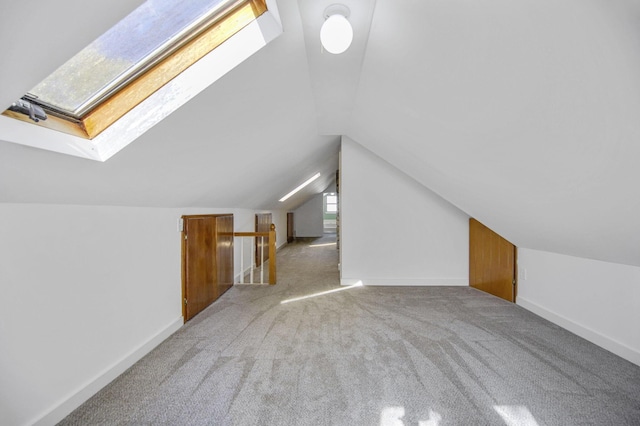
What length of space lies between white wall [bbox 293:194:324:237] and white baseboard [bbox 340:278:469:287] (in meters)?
7.08

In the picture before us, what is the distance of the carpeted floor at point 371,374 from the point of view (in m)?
1.68

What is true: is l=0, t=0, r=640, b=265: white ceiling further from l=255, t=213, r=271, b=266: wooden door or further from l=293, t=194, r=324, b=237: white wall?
l=293, t=194, r=324, b=237: white wall

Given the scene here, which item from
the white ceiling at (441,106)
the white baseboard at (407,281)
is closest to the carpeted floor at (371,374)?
the white ceiling at (441,106)

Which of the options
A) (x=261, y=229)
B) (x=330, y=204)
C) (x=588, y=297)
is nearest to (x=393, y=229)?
(x=588, y=297)

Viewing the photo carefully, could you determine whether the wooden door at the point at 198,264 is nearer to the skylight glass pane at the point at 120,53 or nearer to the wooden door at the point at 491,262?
the skylight glass pane at the point at 120,53

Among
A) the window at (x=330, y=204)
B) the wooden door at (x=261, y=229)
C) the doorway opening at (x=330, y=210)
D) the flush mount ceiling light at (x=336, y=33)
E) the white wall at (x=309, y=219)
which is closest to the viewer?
the flush mount ceiling light at (x=336, y=33)

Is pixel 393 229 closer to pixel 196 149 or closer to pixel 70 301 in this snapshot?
pixel 196 149

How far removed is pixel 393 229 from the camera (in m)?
4.44

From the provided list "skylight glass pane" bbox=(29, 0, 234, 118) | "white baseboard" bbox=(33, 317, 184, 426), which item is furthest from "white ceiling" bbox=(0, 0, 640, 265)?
"white baseboard" bbox=(33, 317, 184, 426)

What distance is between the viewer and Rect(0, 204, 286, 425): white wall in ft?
4.54

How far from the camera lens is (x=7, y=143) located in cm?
108

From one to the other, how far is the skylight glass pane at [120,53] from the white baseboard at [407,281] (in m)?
3.68

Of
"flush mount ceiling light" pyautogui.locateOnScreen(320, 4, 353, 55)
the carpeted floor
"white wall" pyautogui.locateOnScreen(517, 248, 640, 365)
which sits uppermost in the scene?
"flush mount ceiling light" pyautogui.locateOnScreen(320, 4, 353, 55)

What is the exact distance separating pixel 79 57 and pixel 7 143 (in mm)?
431
